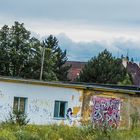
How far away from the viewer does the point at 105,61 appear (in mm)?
78938

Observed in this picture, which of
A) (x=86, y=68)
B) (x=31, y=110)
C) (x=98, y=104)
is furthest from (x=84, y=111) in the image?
(x=86, y=68)

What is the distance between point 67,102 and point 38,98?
2.78 meters

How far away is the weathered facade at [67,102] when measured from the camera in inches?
1496

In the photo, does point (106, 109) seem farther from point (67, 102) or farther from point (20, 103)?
point (20, 103)

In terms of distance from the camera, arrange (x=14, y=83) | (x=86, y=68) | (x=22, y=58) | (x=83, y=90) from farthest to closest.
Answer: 1. (x=86, y=68)
2. (x=22, y=58)
3. (x=83, y=90)
4. (x=14, y=83)

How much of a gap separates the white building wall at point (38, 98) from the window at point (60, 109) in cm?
33

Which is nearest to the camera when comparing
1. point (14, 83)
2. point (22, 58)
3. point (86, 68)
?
point (14, 83)

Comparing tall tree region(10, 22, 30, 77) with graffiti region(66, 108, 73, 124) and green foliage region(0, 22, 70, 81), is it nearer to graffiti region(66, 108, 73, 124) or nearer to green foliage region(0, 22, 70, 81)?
green foliage region(0, 22, 70, 81)

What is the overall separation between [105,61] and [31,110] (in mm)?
40850

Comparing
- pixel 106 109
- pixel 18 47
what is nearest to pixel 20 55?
pixel 18 47

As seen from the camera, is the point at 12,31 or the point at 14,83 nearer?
the point at 14,83

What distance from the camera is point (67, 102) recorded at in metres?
41.2

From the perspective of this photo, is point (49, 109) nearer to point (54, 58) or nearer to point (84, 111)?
point (84, 111)

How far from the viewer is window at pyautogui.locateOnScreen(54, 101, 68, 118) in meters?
40.8
